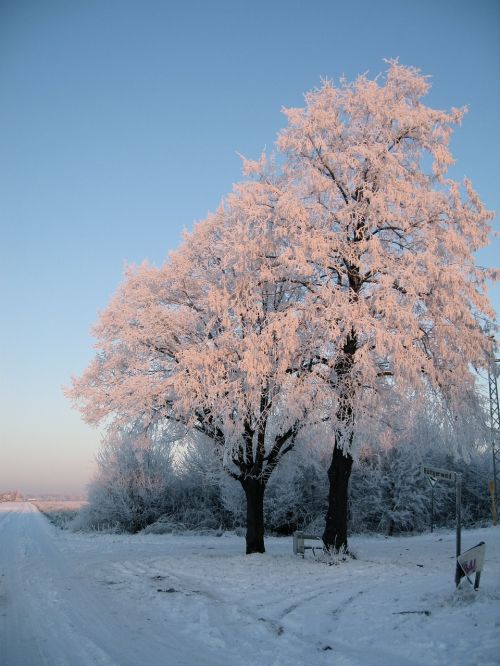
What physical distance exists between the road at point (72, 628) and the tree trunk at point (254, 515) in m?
5.31

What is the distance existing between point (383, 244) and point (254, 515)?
833cm

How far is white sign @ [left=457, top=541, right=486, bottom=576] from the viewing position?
7.17 m

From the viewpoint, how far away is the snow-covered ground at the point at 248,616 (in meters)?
5.49

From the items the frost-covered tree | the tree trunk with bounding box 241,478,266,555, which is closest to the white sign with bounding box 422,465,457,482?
the tree trunk with bounding box 241,478,266,555

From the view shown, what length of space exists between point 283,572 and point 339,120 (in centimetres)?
1069

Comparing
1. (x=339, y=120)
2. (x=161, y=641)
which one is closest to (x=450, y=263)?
(x=339, y=120)

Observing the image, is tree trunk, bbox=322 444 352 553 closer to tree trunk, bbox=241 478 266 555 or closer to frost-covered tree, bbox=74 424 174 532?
tree trunk, bbox=241 478 266 555

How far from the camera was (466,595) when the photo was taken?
6.88 meters

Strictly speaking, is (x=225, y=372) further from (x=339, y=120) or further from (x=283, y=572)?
(x=339, y=120)

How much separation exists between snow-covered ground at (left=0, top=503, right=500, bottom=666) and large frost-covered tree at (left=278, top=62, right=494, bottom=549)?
3670mm

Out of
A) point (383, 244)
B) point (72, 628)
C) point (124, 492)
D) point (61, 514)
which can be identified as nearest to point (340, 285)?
point (383, 244)

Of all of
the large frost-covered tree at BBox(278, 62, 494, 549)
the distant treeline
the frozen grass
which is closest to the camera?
the large frost-covered tree at BBox(278, 62, 494, 549)

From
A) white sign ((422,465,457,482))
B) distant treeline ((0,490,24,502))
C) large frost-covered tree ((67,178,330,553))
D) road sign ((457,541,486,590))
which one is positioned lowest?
distant treeline ((0,490,24,502))

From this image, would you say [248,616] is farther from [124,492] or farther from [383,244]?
[124,492]
